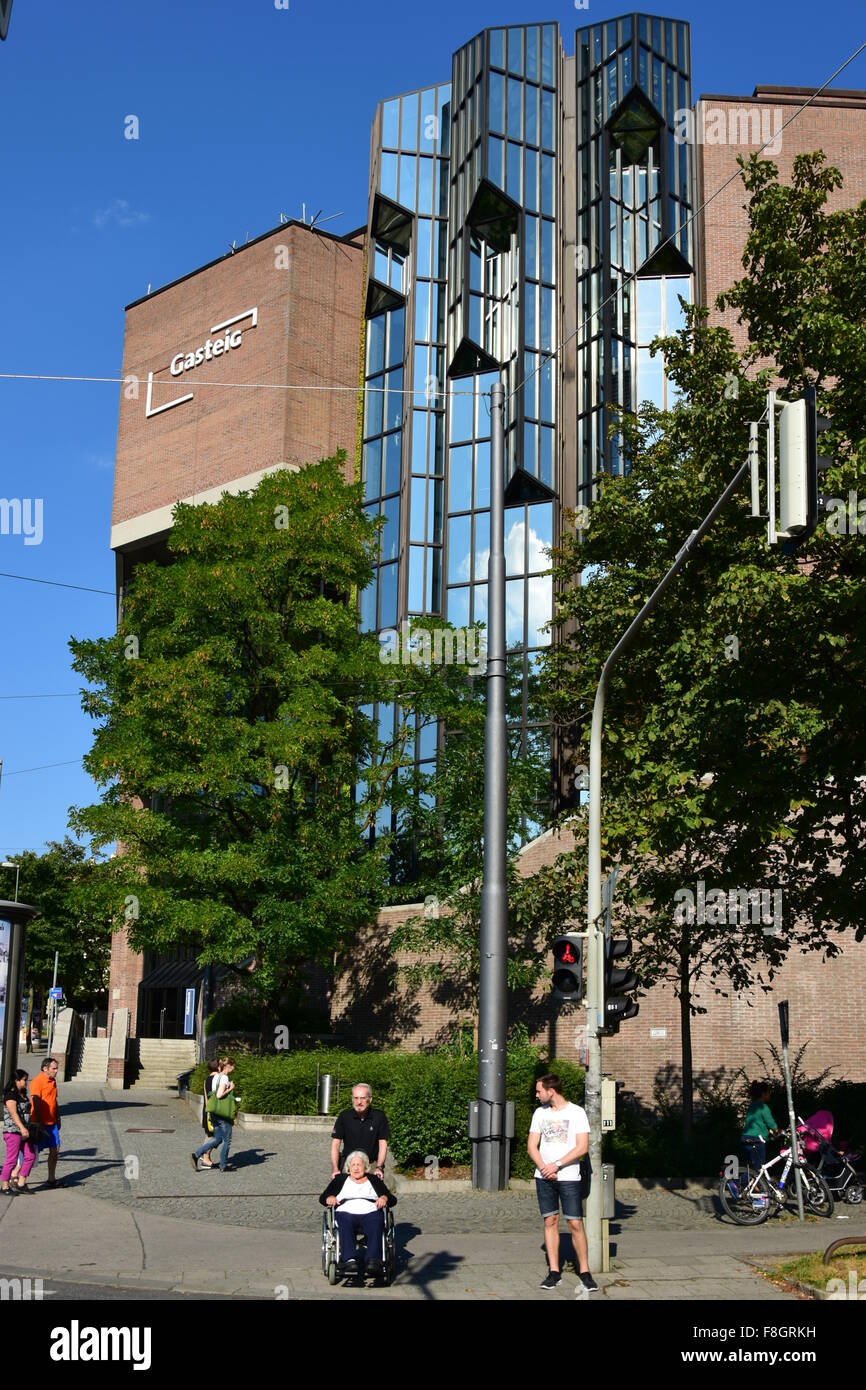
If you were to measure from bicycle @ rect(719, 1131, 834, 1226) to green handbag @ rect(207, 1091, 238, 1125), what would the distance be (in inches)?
274

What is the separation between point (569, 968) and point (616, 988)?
0.74m

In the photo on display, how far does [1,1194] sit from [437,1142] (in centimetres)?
557

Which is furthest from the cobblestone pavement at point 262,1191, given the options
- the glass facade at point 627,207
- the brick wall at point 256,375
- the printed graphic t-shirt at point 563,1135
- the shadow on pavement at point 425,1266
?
the brick wall at point 256,375

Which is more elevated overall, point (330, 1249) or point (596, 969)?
point (596, 969)

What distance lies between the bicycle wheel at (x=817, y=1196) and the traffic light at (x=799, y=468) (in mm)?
11088

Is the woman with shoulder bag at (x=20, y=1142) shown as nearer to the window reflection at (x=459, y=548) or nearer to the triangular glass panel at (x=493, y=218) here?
the window reflection at (x=459, y=548)

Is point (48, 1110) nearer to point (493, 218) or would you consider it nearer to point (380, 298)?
point (493, 218)

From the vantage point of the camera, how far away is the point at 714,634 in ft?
51.7

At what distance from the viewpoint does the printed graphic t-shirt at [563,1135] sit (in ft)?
34.8

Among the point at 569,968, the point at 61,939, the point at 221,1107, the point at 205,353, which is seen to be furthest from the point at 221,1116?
the point at 61,939

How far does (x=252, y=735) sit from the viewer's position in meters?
26.5

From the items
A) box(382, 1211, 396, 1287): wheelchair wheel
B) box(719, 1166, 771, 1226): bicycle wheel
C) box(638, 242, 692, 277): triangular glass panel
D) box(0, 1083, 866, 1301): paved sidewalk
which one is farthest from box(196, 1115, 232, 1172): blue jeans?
box(638, 242, 692, 277): triangular glass panel

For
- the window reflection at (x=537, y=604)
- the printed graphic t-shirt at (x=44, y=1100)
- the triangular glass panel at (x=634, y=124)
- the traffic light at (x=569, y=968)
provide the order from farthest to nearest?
1. the triangular glass panel at (x=634, y=124)
2. the window reflection at (x=537, y=604)
3. the printed graphic t-shirt at (x=44, y=1100)
4. the traffic light at (x=569, y=968)

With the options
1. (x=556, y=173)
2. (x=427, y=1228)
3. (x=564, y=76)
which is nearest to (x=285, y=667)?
(x=427, y=1228)
